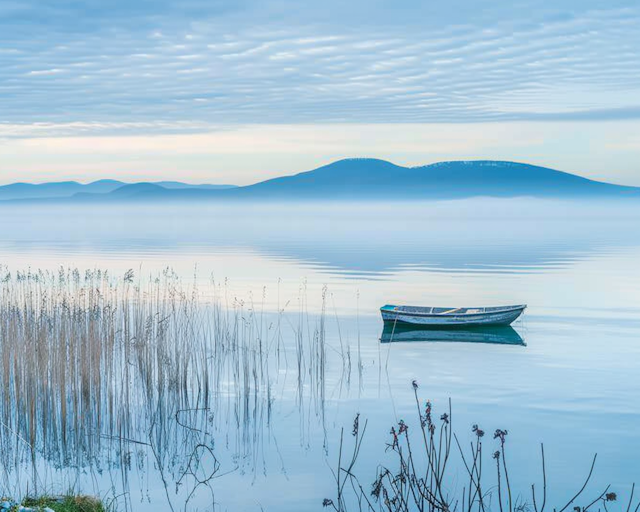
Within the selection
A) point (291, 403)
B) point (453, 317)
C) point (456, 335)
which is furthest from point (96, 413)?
point (456, 335)

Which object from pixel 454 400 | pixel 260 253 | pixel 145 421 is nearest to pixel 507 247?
pixel 260 253

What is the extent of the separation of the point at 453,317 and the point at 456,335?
0.47 metres

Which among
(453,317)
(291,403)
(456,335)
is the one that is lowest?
(291,403)

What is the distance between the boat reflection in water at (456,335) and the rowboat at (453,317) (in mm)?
185

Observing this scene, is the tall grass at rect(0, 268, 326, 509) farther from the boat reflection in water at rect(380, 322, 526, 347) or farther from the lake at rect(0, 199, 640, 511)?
the boat reflection in water at rect(380, 322, 526, 347)

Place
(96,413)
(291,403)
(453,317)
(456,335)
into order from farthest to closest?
(456,335) < (453,317) < (291,403) < (96,413)

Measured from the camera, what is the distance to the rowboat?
1964cm

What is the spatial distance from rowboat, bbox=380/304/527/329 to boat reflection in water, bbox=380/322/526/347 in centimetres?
18

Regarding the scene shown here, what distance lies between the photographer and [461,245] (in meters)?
56.2

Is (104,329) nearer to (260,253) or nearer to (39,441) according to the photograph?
(39,441)

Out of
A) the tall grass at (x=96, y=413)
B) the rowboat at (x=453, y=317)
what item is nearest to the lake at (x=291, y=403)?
the tall grass at (x=96, y=413)

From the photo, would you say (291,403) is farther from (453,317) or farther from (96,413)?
(453,317)

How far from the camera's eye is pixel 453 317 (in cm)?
1977

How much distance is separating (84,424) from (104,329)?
4.02 feet
